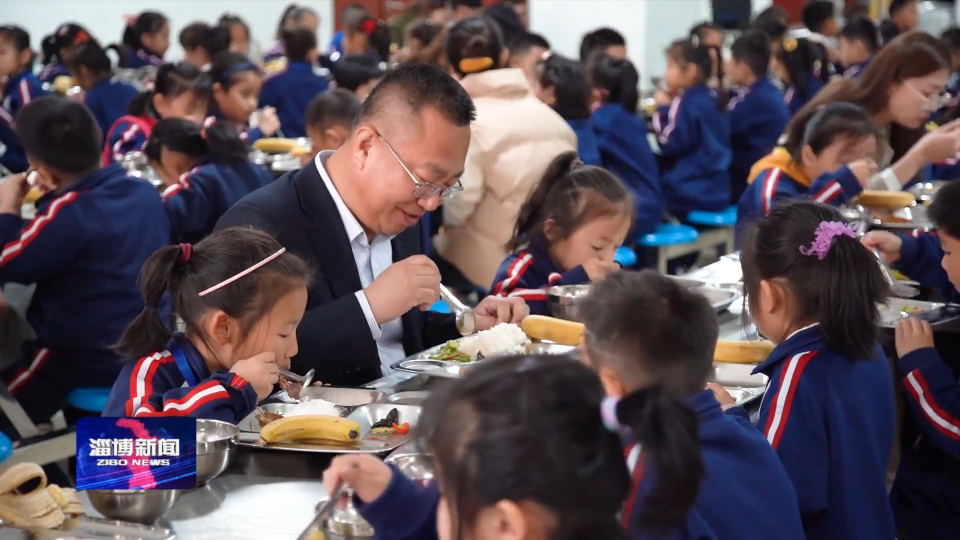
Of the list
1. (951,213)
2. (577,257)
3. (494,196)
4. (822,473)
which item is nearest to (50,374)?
(577,257)

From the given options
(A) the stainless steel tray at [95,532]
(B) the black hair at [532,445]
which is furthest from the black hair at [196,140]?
(B) the black hair at [532,445]

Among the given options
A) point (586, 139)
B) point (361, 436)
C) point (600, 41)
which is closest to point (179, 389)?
point (361, 436)

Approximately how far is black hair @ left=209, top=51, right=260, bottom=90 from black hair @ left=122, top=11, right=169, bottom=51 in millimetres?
2813

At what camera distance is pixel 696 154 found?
564cm

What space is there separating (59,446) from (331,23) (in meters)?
9.84

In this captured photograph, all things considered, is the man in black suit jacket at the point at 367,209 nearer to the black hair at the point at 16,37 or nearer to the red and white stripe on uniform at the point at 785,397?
the red and white stripe on uniform at the point at 785,397

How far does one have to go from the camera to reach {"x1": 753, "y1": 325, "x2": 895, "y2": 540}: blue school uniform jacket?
1919 mm

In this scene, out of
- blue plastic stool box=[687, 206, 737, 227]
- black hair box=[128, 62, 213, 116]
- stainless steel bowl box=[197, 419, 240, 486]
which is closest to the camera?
stainless steel bowl box=[197, 419, 240, 486]

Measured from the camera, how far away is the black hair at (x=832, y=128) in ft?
12.2

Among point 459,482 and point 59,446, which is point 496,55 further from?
point 459,482

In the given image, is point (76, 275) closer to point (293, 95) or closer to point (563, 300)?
point (563, 300)

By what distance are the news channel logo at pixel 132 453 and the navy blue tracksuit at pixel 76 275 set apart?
156 cm

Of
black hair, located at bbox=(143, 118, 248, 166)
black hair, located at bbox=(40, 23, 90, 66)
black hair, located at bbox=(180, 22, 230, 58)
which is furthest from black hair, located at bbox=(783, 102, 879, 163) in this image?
black hair, located at bbox=(40, 23, 90, 66)

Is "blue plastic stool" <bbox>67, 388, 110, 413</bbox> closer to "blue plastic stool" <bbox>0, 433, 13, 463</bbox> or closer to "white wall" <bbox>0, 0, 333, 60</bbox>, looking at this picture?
"blue plastic stool" <bbox>0, 433, 13, 463</bbox>
